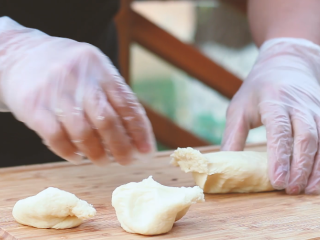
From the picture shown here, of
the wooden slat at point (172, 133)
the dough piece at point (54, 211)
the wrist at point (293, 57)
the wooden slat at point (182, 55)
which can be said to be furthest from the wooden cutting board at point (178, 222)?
the wooden slat at point (172, 133)

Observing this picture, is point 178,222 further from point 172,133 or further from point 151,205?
point 172,133

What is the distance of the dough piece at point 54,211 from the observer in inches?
43.7

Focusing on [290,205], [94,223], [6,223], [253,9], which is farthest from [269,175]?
[253,9]

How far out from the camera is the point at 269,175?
143 cm

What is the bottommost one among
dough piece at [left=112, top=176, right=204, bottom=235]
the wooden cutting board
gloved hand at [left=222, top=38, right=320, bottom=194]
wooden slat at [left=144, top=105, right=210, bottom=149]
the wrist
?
wooden slat at [left=144, top=105, right=210, bottom=149]

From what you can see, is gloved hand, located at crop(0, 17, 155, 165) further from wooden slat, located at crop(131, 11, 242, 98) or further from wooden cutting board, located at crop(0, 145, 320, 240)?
wooden slat, located at crop(131, 11, 242, 98)

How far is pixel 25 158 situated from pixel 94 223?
0.83 meters

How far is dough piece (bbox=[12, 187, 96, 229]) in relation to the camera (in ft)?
3.64

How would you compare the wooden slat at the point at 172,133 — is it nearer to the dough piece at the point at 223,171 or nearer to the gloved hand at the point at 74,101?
the dough piece at the point at 223,171

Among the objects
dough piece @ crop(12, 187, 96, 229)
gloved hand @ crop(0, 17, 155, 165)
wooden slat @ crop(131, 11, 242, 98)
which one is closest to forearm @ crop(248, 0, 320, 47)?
gloved hand @ crop(0, 17, 155, 165)

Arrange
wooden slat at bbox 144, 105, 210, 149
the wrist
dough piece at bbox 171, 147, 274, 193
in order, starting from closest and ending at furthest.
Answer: dough piece at bbox 171, 147, 274, 193 → the wrist → wooden slat at bbox 144, 105, 210, 149

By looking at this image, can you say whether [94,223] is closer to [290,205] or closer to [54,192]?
[54,192]

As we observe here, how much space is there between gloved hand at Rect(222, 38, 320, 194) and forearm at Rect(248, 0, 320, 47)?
46 millimetres

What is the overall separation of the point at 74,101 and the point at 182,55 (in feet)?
7.45
